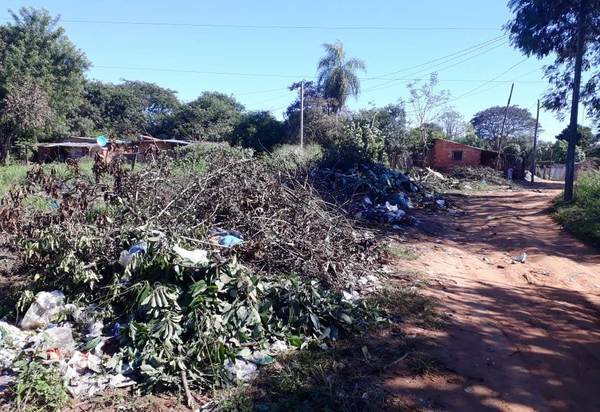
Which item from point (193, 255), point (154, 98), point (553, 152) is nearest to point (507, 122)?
point (553, 152)

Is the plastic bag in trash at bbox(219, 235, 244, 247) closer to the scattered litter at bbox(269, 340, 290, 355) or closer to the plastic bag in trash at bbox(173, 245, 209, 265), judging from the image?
the plastic bag in trash at bbox(173, 245, 209, 265)

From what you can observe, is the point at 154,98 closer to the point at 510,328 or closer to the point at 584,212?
the point at 584,212

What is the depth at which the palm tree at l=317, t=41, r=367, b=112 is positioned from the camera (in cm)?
2688

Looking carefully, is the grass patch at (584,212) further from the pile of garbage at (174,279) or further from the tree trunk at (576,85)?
the pile of garbage at (174,279)

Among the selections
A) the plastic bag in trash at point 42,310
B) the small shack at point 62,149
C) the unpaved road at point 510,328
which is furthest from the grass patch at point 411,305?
the small shack at point 62,149

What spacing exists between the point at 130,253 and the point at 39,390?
141cm

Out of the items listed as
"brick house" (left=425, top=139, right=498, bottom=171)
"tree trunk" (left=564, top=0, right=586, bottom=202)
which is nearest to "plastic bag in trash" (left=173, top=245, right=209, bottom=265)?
"tree trunk" (left=564, top=0, right=586, bottom=202)

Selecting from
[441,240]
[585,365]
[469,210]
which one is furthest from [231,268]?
[469,210]

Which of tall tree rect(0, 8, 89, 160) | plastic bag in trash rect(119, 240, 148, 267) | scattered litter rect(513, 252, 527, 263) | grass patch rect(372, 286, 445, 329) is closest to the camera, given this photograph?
plastic bag in trash rect(119, 240, 148, 267)

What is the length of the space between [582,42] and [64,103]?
2477cm

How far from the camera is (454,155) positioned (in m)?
28.6

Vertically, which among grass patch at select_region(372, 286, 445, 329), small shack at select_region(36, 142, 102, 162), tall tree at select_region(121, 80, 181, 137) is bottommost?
grass patch at select_region(372, 286, 445, 329)

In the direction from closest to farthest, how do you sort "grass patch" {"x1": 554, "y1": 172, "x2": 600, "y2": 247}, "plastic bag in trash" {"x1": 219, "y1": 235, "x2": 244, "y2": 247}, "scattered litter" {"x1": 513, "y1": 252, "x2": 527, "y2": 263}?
"plastic bag in trash" {"x1": 219, "y1": 235, "x2": 244, "y2": 247} → "scattered litter" {"x1": 513, "y1": 252, "x2": 527, "y2": 263} → "grass patch" {"x1": 554, "y1": 172, "x2": 600, "y2": 247}

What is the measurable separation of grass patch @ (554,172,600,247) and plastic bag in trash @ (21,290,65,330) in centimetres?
844
